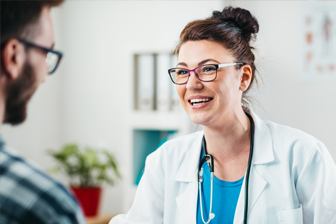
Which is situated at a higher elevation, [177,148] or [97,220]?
[177,148]

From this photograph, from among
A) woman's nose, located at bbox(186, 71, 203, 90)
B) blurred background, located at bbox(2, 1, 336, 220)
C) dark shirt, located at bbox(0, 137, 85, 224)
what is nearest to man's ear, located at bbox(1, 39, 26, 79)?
dark shirt, located at bbox(0, 137, 85, 224)

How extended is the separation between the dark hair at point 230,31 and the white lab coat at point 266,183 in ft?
0.82

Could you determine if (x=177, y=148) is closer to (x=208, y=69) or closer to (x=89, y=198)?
(x=208, y=69)

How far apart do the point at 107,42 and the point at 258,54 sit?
1.41m

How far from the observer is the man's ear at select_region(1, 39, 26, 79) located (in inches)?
18.9

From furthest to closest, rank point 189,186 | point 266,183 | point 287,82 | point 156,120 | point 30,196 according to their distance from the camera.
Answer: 1. point 156,120
2. point 287,82
3. point 189,186
4. point 266,183
5. point 30,196

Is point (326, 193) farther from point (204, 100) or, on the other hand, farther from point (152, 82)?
point (152, 82)

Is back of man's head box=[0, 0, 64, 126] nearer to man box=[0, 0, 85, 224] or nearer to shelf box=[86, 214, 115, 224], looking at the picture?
man box=[0, 0, 85, 224]

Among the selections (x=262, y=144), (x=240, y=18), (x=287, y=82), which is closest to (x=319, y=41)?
(x=287, y=82)

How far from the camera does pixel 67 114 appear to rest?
2463mm

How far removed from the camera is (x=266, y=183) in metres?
1.00

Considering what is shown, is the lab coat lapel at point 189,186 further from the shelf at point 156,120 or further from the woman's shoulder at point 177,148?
the shelf at point 156,120

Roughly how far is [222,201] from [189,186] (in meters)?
0.12

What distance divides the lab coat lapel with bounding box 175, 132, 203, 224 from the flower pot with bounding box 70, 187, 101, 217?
88 cm
